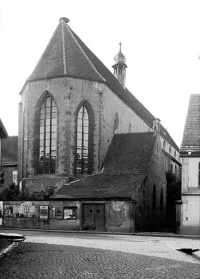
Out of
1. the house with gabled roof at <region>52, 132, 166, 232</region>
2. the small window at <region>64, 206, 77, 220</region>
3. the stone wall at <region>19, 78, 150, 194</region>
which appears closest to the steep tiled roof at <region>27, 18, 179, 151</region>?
the stone wall at <region>19, 78, 150, 194</region>

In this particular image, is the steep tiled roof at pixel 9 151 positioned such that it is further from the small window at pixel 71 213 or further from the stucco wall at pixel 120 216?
the stucco wall at pixel 120 216

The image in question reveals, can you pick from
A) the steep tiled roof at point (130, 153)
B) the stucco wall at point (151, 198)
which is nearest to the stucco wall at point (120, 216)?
the stucco wall at point (151, 198)

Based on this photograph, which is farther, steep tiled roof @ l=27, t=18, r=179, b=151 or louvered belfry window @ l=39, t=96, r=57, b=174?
steep tiled roof @ l=27, t=18, r=179, b=151

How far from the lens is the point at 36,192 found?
40500 mm

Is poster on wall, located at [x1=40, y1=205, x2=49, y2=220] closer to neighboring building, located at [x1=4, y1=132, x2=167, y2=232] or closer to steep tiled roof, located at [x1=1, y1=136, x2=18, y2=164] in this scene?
neighboring building, located at [x1=4, y1=132, x2=167, y2=232]

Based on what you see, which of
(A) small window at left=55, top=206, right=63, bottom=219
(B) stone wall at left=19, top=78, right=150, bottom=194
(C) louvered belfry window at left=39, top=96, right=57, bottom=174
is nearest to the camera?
(A) small window at left=55, top=206, right=63, bottom=219

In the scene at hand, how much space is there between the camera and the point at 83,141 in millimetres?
42844

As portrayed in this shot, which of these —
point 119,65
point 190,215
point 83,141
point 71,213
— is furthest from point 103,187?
point 119,65

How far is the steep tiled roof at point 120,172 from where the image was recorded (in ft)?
119

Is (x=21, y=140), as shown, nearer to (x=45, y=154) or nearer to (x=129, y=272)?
(x=45, y=154)

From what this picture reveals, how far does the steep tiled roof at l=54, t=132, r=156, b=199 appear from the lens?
36.2 metres

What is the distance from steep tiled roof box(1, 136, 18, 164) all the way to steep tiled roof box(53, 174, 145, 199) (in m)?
14.9

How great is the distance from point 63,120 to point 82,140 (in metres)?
2.46

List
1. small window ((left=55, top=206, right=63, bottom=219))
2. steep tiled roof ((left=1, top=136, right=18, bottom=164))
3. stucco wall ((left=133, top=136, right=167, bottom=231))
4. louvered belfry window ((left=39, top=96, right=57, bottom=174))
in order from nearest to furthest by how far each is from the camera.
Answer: small window ((left=55, top=206, right=63, bottom=219)) → stucco wall ((left=133, top=136, right=167, bottom=231)) → louvered belfry window ((left=39, top=96, right=57, bottom=174)) → steep tiled roof ((left=1, top=136, right=18, bottom=164))
